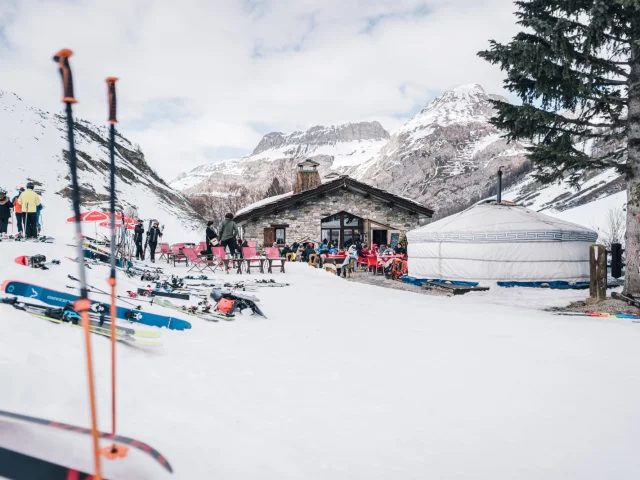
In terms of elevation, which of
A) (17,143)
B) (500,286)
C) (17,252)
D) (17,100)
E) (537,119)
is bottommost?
(500,286)

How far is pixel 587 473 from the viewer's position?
197 cm

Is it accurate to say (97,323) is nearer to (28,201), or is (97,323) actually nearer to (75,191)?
(75,191)

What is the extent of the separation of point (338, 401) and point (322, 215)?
1722 cm

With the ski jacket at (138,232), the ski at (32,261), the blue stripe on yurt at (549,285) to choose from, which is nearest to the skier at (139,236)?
the ski jacket at (138,232)

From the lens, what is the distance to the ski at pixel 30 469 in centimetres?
145

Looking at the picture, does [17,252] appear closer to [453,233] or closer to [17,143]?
[453,233]

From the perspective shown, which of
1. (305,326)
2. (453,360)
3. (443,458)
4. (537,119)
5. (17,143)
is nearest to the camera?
(443,458)

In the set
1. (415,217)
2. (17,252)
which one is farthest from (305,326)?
(415,217)

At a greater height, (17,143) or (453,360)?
(17,143)

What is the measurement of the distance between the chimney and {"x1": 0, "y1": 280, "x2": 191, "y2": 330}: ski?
693 inches

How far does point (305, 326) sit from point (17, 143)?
2015 inches

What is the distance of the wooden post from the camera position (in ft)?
24.1

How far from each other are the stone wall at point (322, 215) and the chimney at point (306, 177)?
6.80 ft

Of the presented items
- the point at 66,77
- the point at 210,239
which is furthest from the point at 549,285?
the point at 66,77
